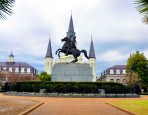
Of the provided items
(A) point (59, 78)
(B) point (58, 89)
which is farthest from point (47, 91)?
(A) point (59, 78)

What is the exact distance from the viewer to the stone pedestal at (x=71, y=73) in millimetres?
44469

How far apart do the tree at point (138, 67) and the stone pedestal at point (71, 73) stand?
34.4m

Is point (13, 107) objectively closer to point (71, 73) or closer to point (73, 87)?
point (73, 87)

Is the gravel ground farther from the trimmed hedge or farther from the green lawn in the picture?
the trimmed hedge

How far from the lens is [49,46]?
152 meters

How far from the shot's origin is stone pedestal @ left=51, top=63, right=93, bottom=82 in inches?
1751

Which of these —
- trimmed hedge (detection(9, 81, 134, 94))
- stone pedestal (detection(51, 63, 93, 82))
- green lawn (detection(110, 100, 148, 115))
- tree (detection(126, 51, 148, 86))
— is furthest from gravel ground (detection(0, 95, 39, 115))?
tree (detection(126, 51, 148, 86))

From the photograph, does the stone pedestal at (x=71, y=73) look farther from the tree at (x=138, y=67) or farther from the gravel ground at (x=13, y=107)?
the tree at (x=138, y=67)

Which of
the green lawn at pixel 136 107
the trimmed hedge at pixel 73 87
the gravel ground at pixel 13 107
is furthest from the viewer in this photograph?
the trimmed hedge at pixel 73 87

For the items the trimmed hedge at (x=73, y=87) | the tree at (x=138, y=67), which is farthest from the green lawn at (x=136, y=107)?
the tree at (x=138, y=67)

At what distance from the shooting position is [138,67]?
77875mm

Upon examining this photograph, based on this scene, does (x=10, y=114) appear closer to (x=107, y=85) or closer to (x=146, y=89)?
(x=107, y=85)

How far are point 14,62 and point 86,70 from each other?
459 ft

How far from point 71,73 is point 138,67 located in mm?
37736
